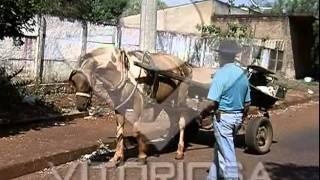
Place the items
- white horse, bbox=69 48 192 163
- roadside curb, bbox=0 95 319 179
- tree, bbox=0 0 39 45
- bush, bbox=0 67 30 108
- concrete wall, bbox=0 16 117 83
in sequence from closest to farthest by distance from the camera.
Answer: roadside curb, bbox=0 95 319 179 → white horse, bbox=69 48 192 163 → tree, bbox=0 0 39 45 → bush, bbox=0 67 30 108 → concrete wall, bbox=0 16 117 83

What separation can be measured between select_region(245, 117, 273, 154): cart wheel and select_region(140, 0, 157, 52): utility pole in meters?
2.67

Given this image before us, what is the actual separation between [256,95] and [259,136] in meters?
0.72

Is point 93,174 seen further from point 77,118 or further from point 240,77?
point 77,118

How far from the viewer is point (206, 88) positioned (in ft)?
25.5

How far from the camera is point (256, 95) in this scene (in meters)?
8.21

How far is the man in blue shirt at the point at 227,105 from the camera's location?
538 centimetres

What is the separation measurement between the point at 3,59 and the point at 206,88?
5.69m

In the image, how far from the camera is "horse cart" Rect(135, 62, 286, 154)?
7.89 m

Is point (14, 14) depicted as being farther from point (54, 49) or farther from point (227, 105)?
point (54, 49)

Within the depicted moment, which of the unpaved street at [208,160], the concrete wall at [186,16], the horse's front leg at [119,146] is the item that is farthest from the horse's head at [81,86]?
the concrete wall at [186,16]

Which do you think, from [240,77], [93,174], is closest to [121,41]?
[93,174]

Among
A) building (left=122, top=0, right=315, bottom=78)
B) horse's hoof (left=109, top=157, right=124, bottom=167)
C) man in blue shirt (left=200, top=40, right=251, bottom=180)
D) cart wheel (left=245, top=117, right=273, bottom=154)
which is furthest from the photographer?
building (left=122, top=0, right=315, bottom=78)

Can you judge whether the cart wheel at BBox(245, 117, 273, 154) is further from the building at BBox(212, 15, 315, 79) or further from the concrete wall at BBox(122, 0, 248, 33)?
the concrete wall at BBox(122, 0, 248, 33)

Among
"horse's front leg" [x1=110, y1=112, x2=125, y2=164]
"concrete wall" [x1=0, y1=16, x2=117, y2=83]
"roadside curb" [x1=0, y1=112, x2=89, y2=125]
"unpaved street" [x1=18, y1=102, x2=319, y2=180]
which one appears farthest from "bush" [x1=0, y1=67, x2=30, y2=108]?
"horse's front leg" [x1=110, y1=112, x2=125, y2=164]
